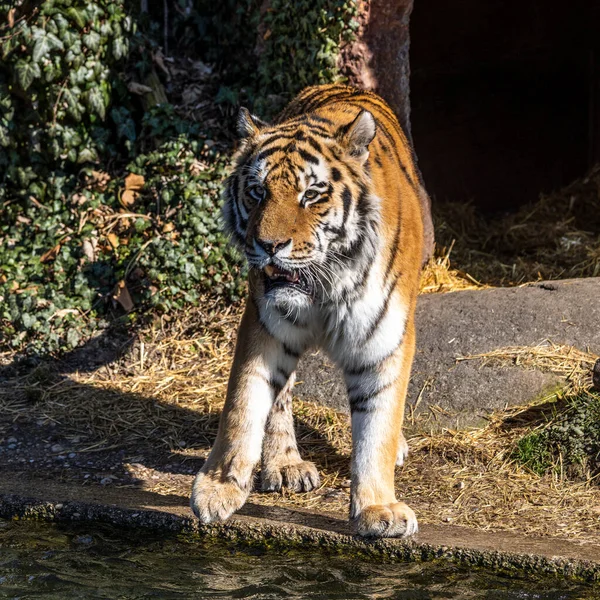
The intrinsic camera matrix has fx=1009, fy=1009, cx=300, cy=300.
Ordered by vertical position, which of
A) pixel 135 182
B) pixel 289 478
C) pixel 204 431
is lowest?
pixel 289 478

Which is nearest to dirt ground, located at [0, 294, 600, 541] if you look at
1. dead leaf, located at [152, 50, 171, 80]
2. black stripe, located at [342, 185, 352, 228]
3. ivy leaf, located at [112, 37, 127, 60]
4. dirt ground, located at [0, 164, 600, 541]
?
dirt ground, located at [0, 164, 600, 541]

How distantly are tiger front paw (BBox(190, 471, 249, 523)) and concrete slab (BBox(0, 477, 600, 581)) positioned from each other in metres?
0.09

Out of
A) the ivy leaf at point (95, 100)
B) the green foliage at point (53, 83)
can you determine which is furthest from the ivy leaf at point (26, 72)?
the ivy leaf at point (95, 100)

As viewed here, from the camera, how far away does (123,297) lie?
603 centimetres

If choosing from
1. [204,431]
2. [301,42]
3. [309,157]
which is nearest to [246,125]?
[309,157]

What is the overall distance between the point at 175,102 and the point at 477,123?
296 cm

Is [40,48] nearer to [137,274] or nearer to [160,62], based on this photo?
[160,62]

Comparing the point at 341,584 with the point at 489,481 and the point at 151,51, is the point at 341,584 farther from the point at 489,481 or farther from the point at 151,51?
the point at 151,51

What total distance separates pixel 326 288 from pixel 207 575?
109 cm

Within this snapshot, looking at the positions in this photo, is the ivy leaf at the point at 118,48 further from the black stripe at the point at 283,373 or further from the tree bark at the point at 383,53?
the black stripe at the point at 283,373

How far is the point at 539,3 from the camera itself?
8.43 m

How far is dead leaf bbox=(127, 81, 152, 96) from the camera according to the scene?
6621 millimetres

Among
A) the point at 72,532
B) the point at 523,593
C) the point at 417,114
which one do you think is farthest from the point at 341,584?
the point at 417,114

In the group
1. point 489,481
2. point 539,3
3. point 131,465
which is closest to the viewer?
point 489,481
